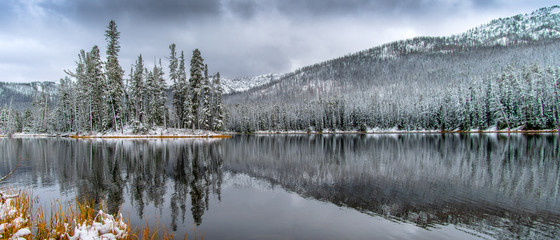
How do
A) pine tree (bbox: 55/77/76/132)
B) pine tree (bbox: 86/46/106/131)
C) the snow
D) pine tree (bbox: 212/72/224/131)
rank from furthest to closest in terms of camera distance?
pine tree (bbox: 55/77/76/132) < pine tree (bbox: 212/72/224/131) < pine tree (bbox: 86/46/106/131) < the snow

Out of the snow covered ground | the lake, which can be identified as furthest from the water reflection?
the snow covered ground

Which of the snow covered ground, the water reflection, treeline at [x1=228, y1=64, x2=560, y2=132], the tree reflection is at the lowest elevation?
the water reflection

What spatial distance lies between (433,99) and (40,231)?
124m

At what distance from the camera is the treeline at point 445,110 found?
70.1 m

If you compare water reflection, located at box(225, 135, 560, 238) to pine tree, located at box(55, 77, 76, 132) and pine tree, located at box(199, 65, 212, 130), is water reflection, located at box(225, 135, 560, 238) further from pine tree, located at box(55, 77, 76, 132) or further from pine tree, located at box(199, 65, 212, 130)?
pine tree, located at box(55, 77, 76, 132)

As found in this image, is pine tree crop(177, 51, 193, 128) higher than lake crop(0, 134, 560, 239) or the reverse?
higher

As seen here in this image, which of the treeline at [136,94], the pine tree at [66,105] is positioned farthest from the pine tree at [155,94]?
the pine tree at [66,105]

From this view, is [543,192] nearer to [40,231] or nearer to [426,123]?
[40,231]

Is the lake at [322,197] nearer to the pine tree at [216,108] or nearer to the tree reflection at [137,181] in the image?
the tree reflection at [137,181]

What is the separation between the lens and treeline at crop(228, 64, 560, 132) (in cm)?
7012

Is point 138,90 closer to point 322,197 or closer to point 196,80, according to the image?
point 196,80

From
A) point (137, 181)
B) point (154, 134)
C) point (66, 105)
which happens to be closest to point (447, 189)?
point (137, 181)

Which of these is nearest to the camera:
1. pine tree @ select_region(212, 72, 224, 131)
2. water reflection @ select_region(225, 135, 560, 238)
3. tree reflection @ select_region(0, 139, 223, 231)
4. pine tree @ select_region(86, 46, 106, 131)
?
water reflection @ select_region(225, 135, 560, 238)

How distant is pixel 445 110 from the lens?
9625cm
